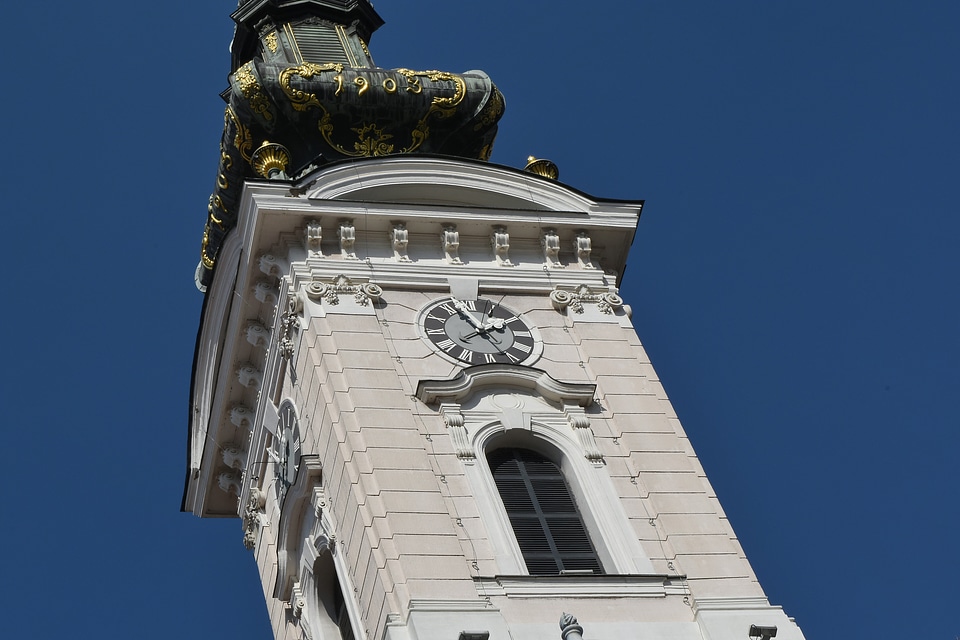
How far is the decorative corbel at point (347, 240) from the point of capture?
24188mm

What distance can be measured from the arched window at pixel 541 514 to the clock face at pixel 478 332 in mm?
1178

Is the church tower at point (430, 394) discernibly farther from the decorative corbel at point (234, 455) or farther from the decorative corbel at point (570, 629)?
the decorative corbel at point (570, 629)

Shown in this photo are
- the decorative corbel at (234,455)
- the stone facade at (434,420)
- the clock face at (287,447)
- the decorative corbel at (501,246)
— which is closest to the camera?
the stone facade at (434,420)

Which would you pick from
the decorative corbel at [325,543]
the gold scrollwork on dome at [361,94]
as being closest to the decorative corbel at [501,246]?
the gold scrollwork on dome at [361,94]

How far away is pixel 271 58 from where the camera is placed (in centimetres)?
3003

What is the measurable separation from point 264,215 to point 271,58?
21.3 feet

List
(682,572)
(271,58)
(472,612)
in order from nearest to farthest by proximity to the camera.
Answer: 1. (472,612)
2. (682,572)
3. (271,58)

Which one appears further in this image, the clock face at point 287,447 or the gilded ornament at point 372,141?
the gilded ornament at point 372,141

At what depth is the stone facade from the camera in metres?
20.5

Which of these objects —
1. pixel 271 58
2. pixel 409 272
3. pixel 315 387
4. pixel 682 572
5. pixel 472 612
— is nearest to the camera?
pixel 472 612

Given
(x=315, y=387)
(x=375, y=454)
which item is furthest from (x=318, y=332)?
(x=375, y=454)

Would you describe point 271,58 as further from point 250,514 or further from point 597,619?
point 597,619

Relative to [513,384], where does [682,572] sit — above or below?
below

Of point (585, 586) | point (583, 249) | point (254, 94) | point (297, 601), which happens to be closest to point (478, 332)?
point (583, 249)
